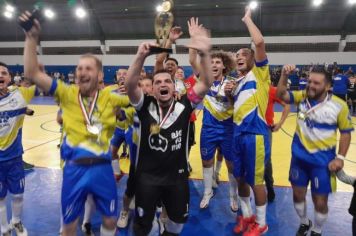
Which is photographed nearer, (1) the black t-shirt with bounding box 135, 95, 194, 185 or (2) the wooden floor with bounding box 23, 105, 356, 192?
(1) the black t-shirt with bounding box 135, 95, 194, 185

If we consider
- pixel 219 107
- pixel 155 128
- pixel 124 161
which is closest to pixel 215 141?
pixel 219 107

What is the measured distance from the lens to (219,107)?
14.7ft

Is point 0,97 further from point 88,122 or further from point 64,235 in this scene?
point 64,235

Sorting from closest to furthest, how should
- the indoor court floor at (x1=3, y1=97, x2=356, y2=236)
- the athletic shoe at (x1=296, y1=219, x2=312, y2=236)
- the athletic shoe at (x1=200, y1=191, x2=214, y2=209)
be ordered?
the athletic shoe at (x1=296, y1=219, x2=312, y2=236)
the indoor court floor at (x1=3, y1=97, x2=356, y2=236)
the athletic shoe at (x1=200, y1=191, x2=214, y2=209)

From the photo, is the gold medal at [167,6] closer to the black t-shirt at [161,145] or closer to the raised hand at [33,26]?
the black t-shirt at [161,145]

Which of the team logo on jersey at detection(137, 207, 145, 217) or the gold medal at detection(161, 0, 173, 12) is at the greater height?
the gold medal at detection(161, 0, 173, 12)

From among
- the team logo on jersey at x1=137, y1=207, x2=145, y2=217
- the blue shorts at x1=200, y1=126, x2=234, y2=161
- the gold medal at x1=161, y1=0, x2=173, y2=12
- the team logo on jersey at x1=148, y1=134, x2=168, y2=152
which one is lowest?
the team logo on jersey at x1=137, y1=207, x2=145, y2=217

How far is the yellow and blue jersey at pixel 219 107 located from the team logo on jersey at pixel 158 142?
1.79 meters

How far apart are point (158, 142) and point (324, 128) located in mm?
1847

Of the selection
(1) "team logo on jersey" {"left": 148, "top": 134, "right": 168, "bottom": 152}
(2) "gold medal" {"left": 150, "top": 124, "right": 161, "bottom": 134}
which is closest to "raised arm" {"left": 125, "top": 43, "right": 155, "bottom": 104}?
(2) "gold medal" {"left": 150, "top": 124, "right": 161, "bottom": 134}

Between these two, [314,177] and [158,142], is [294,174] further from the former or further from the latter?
[158,142]

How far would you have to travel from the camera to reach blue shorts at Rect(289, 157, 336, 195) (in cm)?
332

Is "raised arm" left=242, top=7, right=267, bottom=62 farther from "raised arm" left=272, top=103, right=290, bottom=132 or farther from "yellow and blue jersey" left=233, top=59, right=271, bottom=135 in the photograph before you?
"raised arm" left=272, top=103, right=290, bottom=132

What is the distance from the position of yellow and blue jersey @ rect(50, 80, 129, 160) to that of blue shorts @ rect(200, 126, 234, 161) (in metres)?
2.03
